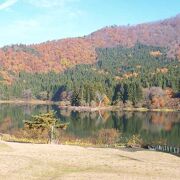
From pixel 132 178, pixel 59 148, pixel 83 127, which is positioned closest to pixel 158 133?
pixel 83 127

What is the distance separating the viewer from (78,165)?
35500mm

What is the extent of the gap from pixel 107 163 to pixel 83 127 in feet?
217

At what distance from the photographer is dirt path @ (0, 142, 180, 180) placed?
3119 cm

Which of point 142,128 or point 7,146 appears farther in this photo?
point 142,128

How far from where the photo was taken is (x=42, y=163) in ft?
115

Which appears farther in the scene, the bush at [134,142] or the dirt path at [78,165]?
the bush at [134,142]

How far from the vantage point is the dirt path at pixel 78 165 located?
102 ft

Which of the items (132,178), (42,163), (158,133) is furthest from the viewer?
(158,133)

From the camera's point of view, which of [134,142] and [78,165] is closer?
[78,165]

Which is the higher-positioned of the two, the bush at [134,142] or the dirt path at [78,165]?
the dirt path at [78,165]

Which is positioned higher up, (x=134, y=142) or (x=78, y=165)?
(x=78, y=165)

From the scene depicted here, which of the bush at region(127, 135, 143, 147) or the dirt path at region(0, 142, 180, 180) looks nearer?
the dirt path at region(0, 142, 180, 180)

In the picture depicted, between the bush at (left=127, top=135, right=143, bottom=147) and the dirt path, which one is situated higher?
the dirt path

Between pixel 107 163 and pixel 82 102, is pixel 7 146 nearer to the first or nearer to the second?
pixel 107 163
